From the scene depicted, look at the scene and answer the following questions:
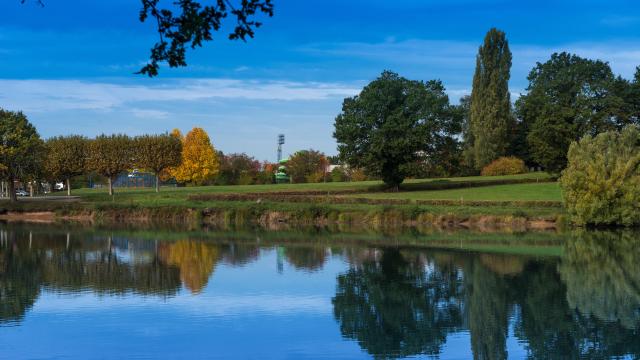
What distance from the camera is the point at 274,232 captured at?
158 feet

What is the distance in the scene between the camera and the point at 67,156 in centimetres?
7806

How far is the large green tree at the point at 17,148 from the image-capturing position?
6500 cm

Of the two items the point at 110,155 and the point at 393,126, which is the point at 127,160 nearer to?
the point at 110,155

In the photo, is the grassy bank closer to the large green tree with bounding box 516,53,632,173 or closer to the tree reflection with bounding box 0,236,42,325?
the large green tree with bounding box 516,53,632,173

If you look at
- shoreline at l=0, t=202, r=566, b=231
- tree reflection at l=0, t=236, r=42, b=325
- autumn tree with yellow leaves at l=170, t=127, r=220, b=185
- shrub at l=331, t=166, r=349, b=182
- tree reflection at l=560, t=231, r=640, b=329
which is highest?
autumn tree with yellow leaves at l=170, t=127, r=220, b=185

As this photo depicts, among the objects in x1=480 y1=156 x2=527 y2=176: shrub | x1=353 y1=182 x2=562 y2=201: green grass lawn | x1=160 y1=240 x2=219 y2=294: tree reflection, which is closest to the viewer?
x1=160 y1=240 x2=219 y2=294: tree reflection

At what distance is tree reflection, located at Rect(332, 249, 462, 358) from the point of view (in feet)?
58.0

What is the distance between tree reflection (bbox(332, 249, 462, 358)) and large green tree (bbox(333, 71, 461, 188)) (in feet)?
124

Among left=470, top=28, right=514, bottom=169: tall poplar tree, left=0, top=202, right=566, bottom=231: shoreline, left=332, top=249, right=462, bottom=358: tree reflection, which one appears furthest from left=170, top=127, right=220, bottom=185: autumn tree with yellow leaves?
left=332, top=249, right=462, bottom=358: tree reflection

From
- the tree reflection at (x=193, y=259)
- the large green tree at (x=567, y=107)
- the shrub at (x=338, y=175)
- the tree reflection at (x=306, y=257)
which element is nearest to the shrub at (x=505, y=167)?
the large green tree at (x=567, y=107)

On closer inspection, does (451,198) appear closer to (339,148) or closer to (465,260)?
(339,148)

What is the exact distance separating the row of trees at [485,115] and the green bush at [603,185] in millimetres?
20631

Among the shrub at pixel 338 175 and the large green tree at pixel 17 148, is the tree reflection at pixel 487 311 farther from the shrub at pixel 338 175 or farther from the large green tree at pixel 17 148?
the shrub at pixel 338 175

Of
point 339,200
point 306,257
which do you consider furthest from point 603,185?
point 306,257
